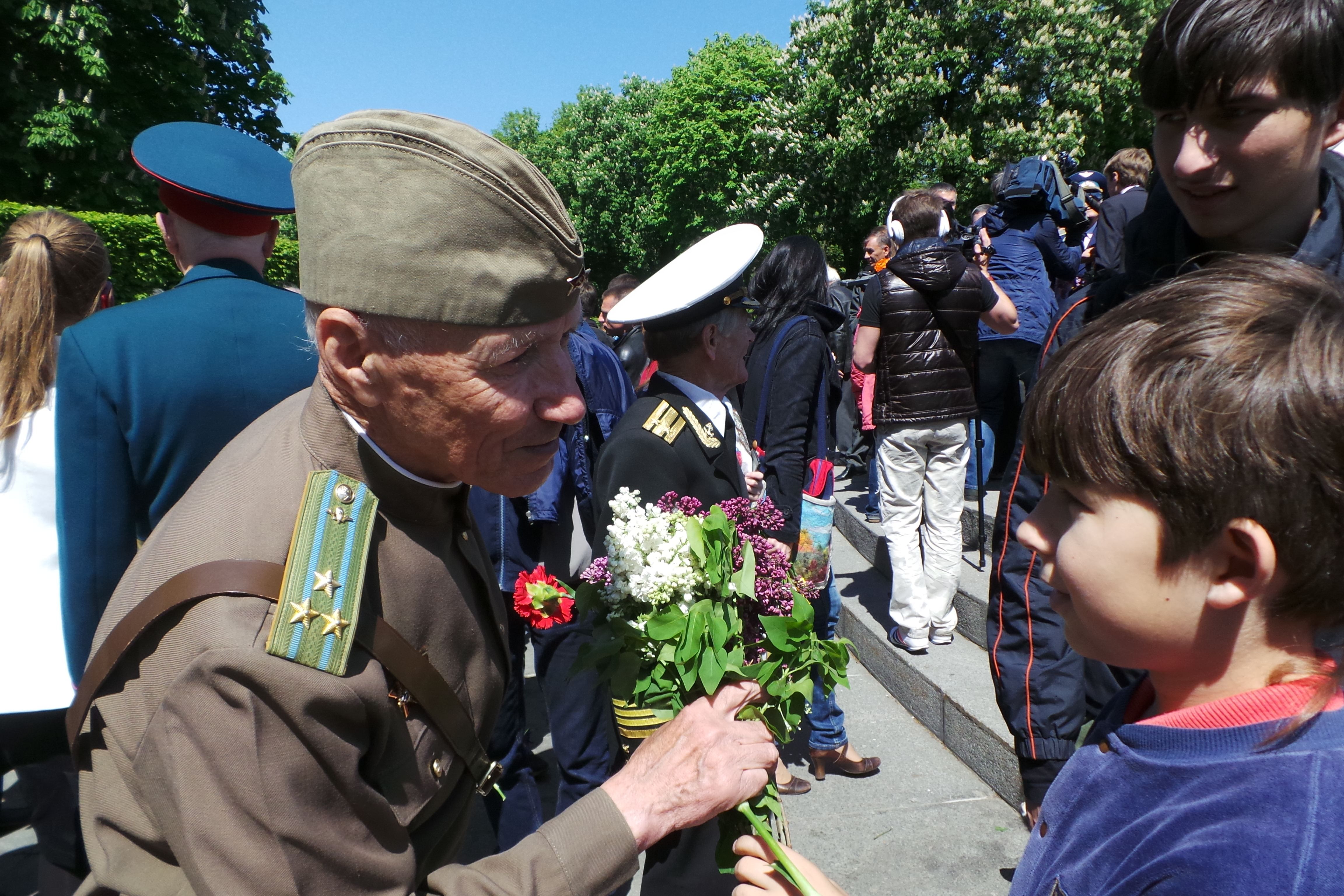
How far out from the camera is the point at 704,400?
3180 mm

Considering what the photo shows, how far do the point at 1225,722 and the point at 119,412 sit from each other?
2.34 meters

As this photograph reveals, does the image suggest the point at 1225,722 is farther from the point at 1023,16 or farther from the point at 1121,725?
the point at 1023,16

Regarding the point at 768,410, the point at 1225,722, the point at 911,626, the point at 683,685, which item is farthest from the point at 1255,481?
the point at 911,626

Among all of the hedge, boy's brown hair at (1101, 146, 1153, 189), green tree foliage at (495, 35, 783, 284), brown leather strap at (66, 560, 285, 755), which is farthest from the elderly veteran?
green tree foliage at (495, 35, 783, 284)

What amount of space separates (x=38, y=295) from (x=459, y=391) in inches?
82.6

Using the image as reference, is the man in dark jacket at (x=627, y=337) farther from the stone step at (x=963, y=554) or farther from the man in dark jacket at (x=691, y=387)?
the man in dark jacket at (x=691, y=387)

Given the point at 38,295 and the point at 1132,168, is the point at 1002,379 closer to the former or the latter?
the point at 1132,168

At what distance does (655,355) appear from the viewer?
322cm

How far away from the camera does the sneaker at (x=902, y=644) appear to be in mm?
5074

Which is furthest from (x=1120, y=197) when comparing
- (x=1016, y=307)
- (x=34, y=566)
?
(x=34, y=566)

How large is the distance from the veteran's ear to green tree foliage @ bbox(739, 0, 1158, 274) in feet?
67.8

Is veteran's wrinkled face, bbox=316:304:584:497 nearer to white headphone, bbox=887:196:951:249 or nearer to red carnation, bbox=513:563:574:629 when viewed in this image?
red carnation, bbox=513:563:574:629

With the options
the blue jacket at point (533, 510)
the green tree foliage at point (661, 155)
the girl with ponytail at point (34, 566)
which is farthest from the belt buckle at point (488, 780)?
the green tree foliage at point (661, 155)

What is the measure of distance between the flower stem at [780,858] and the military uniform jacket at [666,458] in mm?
1167
